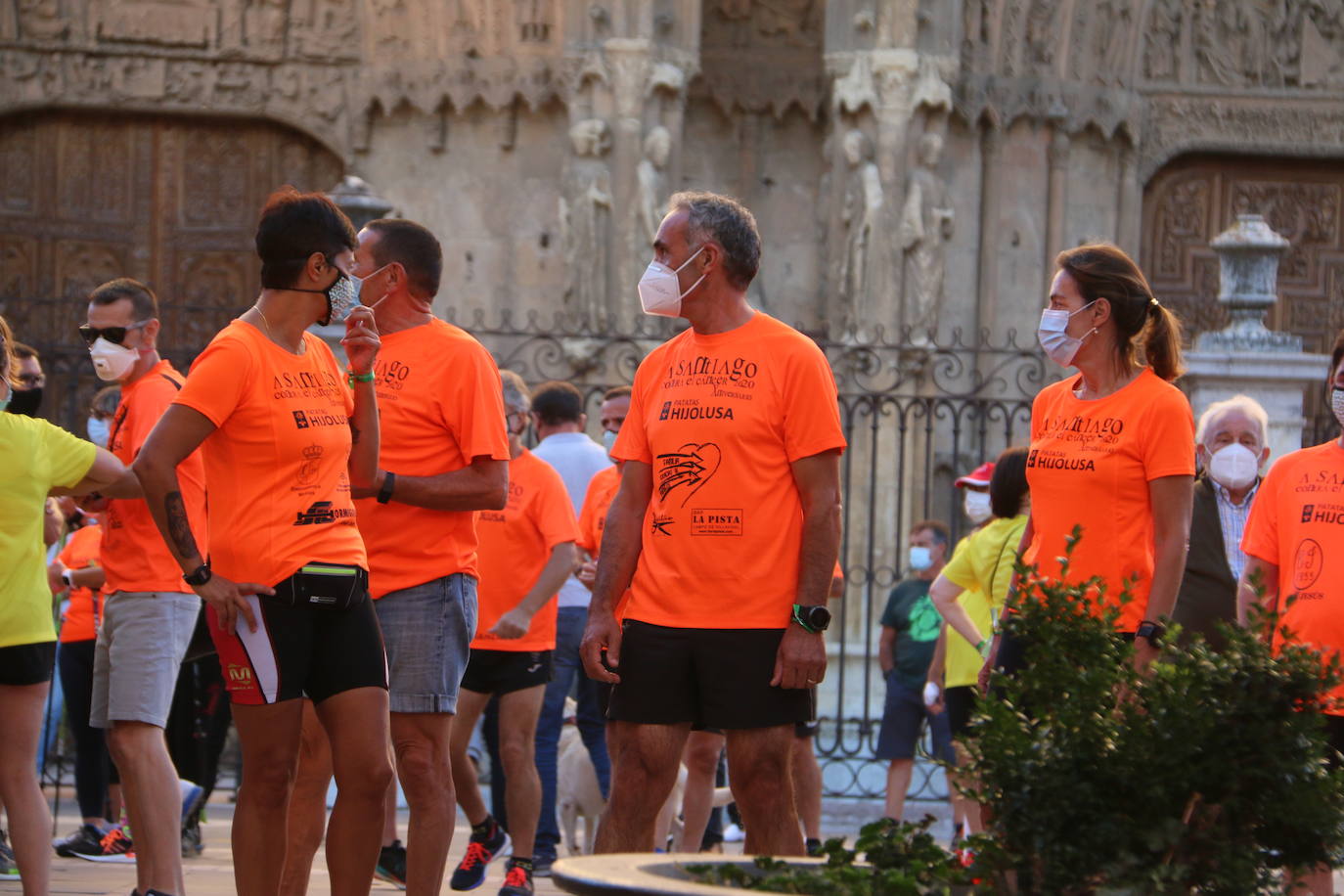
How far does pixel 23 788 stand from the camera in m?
5.25

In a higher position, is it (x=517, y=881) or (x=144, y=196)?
(x=144, y=196)

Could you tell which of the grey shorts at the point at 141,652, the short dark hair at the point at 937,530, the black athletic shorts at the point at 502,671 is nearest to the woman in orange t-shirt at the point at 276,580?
the grey shorts at the point at 141,652

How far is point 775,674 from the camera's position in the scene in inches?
189

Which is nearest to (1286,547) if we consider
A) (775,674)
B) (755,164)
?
(775,674)

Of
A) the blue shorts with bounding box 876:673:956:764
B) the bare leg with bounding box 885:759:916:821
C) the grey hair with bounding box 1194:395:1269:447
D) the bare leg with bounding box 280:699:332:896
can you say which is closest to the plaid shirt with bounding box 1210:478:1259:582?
the grey hair with bounding box 1194:395:1269:447

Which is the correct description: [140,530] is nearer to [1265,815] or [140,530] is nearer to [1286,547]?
[1286,547]

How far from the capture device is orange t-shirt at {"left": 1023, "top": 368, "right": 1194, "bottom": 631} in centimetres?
509

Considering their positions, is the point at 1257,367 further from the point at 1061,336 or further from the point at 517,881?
the point at 1061,336

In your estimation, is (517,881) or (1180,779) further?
(517,881)

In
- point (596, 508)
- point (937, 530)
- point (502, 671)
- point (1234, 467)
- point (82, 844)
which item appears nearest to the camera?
point (1234, 467)

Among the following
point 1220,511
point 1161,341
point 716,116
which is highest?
point 716,116

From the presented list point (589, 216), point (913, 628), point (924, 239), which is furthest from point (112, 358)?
point (924, 239)

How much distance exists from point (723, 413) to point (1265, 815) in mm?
1993

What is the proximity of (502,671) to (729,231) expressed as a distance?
2.43 m
